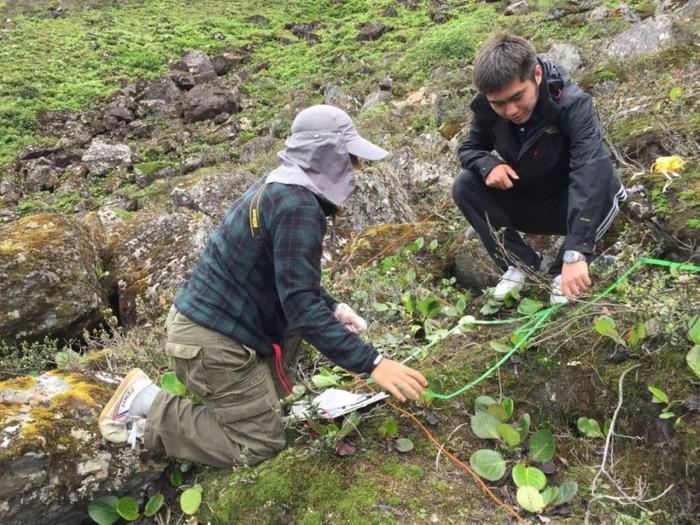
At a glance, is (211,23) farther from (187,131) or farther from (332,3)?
(187,131)

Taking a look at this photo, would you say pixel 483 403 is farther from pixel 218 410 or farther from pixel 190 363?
pixel 190 363

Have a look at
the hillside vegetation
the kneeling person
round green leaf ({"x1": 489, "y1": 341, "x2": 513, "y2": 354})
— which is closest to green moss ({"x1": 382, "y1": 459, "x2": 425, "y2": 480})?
the hillside vegetation

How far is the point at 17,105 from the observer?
15.3 metres

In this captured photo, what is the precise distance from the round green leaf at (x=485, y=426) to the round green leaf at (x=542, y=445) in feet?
0.50

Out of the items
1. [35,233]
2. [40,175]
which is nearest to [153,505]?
[35,233]

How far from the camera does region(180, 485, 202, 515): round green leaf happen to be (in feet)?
8.16

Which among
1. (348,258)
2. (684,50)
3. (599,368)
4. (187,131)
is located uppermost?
(684,50)

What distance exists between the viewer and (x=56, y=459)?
2529 millimetres

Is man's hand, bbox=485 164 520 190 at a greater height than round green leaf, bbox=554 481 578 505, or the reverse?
man's hand, bbox=485 164 520 190

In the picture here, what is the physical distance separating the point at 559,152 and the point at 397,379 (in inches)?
66.6

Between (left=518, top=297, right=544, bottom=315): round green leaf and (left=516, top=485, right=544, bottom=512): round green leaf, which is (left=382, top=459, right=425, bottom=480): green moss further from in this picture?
(left=518, top=297, right=544, bottom=315): round green leaf

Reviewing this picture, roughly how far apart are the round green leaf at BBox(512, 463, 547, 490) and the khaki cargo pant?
44.3 inches

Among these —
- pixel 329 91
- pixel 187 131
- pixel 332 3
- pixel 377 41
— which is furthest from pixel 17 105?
pixel 332 3

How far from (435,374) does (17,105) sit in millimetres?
16735
